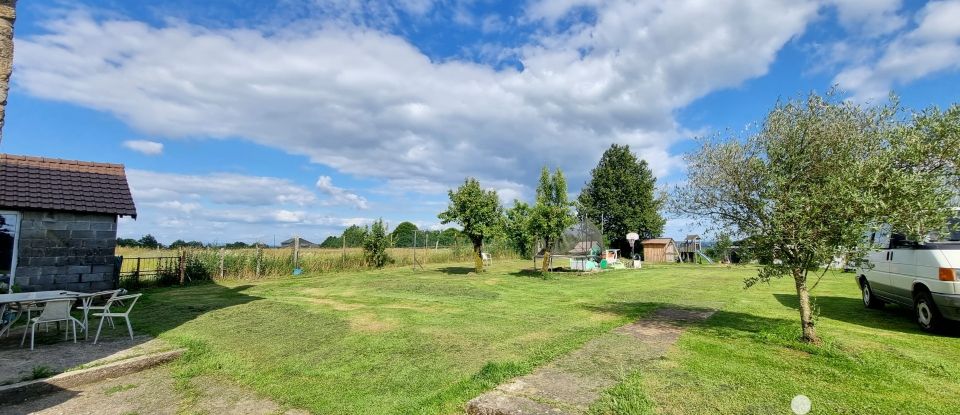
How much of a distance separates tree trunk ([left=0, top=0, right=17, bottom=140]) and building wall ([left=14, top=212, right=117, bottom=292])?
986cm

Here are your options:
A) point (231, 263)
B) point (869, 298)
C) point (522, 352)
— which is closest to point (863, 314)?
point (869, 298)

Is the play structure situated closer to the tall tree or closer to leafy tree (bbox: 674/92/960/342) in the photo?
the tall tree

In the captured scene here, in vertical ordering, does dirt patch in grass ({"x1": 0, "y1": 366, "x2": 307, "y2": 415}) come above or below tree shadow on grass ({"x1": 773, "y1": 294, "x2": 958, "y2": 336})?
below

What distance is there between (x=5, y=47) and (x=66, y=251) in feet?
33.2

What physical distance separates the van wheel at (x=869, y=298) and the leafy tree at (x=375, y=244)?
20.0 metres

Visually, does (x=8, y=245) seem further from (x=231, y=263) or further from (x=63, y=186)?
(x=231, y=263)

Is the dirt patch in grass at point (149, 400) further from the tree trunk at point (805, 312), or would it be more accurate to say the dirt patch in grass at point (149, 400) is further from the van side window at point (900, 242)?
the van side window at point (900, 242)

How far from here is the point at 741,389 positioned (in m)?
4.52

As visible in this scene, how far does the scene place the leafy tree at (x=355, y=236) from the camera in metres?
24.7

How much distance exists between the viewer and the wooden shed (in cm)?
3944

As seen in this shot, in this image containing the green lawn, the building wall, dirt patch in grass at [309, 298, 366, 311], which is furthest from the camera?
the building wall

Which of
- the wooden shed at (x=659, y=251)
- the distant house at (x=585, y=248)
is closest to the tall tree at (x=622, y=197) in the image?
the wooden shed at (x=659, y=251)

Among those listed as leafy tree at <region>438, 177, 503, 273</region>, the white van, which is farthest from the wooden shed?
the white van

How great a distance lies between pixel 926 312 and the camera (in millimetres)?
7473
